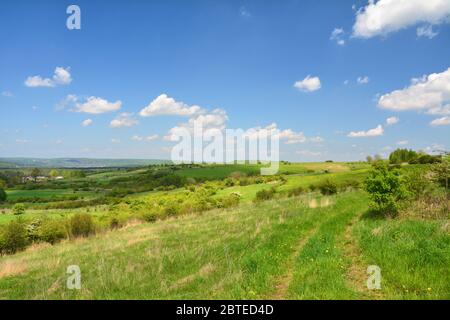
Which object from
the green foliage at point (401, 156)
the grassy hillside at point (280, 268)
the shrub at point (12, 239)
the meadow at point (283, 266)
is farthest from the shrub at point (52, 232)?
the green foliage at point (401, 156)

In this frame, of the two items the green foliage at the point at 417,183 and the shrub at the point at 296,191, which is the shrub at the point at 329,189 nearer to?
the shrub at the point at 296,191

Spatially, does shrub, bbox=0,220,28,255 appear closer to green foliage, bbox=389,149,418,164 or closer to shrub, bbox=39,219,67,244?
shrub, bbox=39,219,67,244

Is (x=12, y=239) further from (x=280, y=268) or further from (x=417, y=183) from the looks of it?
(x=417, y=183)

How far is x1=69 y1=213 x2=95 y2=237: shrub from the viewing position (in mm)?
40966

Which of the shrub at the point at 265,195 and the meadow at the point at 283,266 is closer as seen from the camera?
the meadow at the point at 283,266

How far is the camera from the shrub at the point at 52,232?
37906 mm

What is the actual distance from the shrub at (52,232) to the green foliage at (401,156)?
56.9 m

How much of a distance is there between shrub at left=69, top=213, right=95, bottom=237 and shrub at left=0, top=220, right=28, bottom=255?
18.4 feet

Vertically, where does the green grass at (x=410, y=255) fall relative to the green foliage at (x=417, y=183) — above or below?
below

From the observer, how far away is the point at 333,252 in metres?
10.7

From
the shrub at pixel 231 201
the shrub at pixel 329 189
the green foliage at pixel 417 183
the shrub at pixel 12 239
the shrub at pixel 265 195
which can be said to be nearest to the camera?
the green foliage at pixel 417 183
